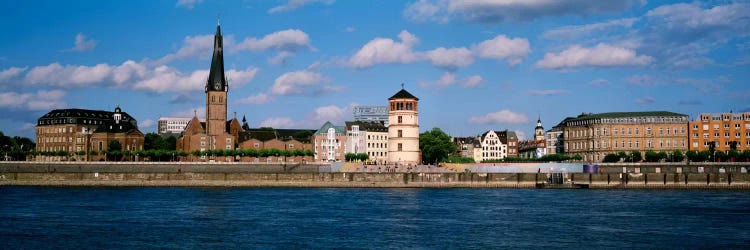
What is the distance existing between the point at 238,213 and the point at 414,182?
131 feet

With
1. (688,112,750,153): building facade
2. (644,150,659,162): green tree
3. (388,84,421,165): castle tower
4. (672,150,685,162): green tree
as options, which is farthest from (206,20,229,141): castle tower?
(688,112,750,153): building facade

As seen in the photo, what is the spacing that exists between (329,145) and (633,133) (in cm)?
5342

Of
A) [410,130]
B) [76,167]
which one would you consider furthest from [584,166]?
[76,167]

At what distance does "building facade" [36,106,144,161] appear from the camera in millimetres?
149500

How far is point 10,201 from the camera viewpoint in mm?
61750

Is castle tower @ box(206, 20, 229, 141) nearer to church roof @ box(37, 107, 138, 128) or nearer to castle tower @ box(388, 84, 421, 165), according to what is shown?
church roof @ box(37, 107, 138, 128)

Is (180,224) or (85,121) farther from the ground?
(85,121)

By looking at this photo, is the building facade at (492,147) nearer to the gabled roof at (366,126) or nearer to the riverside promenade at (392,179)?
the gabled roof at (366,126)

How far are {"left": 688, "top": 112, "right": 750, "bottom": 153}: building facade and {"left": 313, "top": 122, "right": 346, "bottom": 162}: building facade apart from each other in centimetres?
6034

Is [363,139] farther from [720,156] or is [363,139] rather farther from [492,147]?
[720,156]

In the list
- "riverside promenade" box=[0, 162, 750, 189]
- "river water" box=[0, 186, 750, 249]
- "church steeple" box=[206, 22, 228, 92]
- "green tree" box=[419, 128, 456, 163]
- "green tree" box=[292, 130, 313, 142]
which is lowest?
"river water" box=[0, 186, 750, 249]

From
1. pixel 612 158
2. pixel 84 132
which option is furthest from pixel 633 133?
pixel 84 132

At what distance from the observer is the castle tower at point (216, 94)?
138500mm

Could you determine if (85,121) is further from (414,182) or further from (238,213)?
(238,213)
